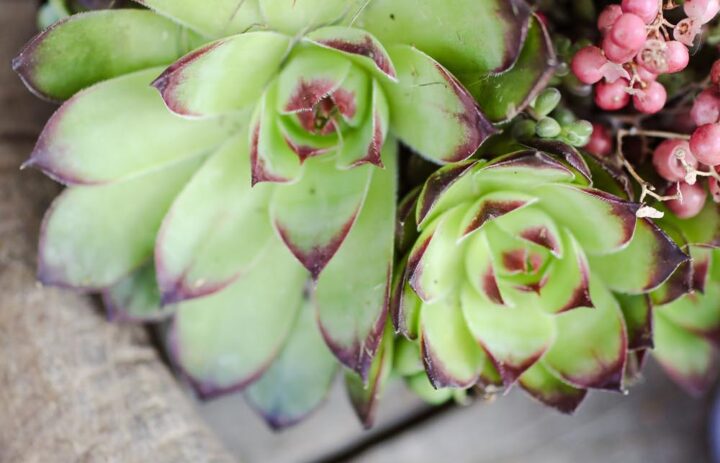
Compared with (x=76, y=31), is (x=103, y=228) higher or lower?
lower

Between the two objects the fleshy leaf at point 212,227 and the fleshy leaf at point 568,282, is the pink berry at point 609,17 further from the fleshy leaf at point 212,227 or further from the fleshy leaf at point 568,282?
the fleshy leaf at point 212,227

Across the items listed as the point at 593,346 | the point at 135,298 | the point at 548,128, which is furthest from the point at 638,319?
the point at 135,298

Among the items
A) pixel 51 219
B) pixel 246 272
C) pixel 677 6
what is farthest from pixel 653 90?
pixel 51 219

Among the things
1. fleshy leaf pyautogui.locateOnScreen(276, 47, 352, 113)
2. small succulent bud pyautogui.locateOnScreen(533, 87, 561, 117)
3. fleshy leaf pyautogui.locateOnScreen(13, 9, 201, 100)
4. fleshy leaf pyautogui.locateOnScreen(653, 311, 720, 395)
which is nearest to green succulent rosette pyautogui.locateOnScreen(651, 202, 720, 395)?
fleshy leaf pyautogui.locateOnScreen(653, 311, 720, 395)

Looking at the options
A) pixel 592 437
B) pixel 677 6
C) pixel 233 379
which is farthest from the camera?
pixel 592 437

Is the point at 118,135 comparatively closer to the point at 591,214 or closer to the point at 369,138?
the point at 369,138

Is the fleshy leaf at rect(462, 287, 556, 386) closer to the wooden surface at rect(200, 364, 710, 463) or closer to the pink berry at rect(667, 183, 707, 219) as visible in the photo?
the pink berry at rect(667, 183, 707, 219)

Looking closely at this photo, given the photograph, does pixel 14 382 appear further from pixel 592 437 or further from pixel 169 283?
pixel 592 437
